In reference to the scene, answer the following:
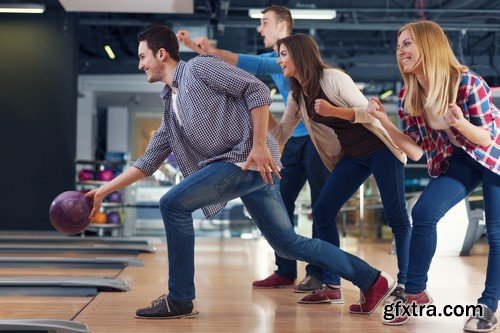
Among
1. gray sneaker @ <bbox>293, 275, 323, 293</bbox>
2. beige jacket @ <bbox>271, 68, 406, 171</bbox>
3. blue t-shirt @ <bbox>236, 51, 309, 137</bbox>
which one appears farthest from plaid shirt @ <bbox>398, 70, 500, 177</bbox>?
gray sneaker @ <bbox>293, 275, 323, 293</bbox>

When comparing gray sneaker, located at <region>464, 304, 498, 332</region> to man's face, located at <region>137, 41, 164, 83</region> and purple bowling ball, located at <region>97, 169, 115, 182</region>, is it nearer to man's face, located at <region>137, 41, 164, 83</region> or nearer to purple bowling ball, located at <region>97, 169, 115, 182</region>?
man's face, located at <region>137, 41, 164, 83</region>

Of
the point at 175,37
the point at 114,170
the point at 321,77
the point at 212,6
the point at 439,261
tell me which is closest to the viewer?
the point at 175,37

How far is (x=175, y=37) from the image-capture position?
2.96m

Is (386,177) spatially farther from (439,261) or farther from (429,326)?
(439,261)

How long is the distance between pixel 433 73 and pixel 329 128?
725mm

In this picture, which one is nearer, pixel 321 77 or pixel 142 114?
pixel 321 77

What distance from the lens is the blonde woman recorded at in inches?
104

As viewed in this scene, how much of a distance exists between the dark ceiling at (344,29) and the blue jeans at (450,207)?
22.7 feet

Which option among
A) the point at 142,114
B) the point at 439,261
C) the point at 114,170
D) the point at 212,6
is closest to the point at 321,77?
the point at 439,261

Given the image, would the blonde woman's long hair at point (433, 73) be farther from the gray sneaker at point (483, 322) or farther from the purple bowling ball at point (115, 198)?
the purple bowling ball at point (115, 198)

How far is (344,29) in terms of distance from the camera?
12406mm

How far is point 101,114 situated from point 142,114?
0.99m

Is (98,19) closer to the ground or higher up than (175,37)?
higher up

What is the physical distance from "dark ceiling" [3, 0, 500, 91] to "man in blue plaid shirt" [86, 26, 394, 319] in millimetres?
6380
